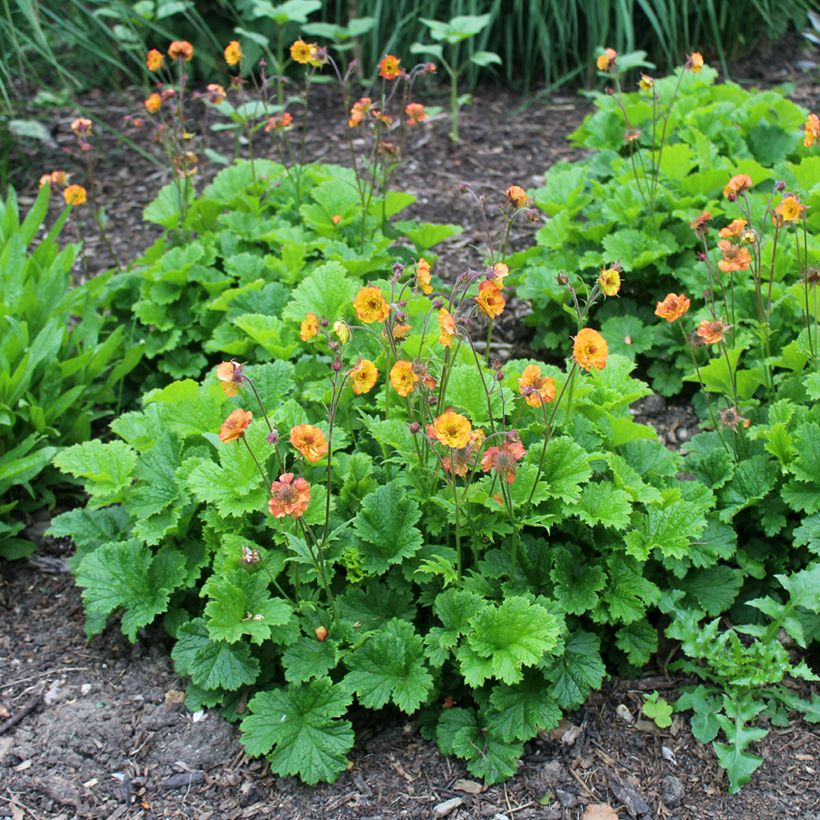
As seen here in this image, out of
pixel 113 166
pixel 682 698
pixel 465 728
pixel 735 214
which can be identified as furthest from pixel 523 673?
pixel 113 166

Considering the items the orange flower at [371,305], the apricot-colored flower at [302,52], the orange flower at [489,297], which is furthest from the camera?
the apricot-colored flower at [302,52]

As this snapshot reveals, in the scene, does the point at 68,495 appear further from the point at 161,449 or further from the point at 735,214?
the point at 735,214

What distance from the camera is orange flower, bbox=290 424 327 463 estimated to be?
224 cm

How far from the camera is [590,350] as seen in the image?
7.48 feet

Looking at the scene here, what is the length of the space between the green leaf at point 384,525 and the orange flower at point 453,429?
0.35 meters

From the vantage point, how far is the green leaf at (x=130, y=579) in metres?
2.65

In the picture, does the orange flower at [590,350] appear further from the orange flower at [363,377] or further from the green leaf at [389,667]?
the green leaf at [389,667]

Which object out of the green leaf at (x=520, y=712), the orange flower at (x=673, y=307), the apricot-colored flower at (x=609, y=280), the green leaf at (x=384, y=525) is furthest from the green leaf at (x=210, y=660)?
the orange flower at (x=673, y=307)

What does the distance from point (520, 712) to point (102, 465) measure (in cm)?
135

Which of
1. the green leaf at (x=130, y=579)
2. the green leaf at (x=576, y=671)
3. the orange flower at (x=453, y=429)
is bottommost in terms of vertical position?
the green leaf at (x=576, y=671)

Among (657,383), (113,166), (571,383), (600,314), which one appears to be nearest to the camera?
(571,383)

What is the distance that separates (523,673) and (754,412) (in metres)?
1.16

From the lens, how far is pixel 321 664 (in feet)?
8.04

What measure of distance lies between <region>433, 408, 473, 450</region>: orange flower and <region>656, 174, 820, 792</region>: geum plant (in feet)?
2.40
